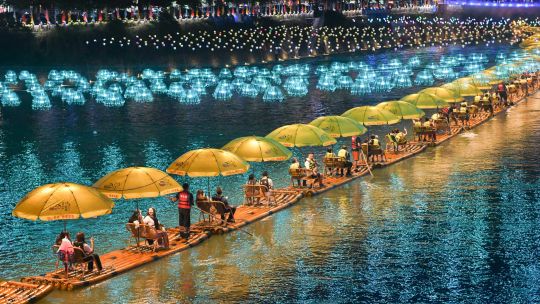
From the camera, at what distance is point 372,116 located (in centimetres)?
4934

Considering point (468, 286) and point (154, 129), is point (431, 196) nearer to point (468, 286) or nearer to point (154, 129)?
point (468, 286)

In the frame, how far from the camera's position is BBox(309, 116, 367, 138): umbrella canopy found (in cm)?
4503

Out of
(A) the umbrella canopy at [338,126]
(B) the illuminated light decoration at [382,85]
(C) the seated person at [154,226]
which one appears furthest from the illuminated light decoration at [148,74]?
(C) the seated person at [154,226]

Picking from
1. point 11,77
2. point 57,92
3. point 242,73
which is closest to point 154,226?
point 57,92

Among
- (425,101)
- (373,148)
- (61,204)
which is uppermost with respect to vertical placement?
(425,101)

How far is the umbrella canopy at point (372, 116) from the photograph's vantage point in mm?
49188

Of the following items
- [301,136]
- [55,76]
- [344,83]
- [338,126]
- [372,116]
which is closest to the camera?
[301,136]

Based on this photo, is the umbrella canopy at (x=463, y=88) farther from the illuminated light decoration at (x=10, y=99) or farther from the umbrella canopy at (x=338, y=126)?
the illuminated light decoration at (x=10, y=99)

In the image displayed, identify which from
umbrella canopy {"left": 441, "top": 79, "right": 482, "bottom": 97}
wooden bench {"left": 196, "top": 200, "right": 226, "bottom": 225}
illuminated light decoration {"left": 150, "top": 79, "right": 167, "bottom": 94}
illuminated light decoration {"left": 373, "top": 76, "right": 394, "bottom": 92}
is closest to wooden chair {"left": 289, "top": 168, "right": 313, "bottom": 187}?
wooden bench {"left": 196, "top": 200, "right": 226, "bottom": 225}

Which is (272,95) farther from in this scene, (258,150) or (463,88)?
(258,150)

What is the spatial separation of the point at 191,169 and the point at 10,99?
56335 millimetres

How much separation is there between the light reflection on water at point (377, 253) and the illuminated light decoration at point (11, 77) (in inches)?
2544

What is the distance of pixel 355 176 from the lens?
4331 centimetres

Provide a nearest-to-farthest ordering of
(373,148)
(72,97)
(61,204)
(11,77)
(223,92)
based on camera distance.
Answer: (61,204) → (373,148) → (72,97) → (223,92) → (11,77)
